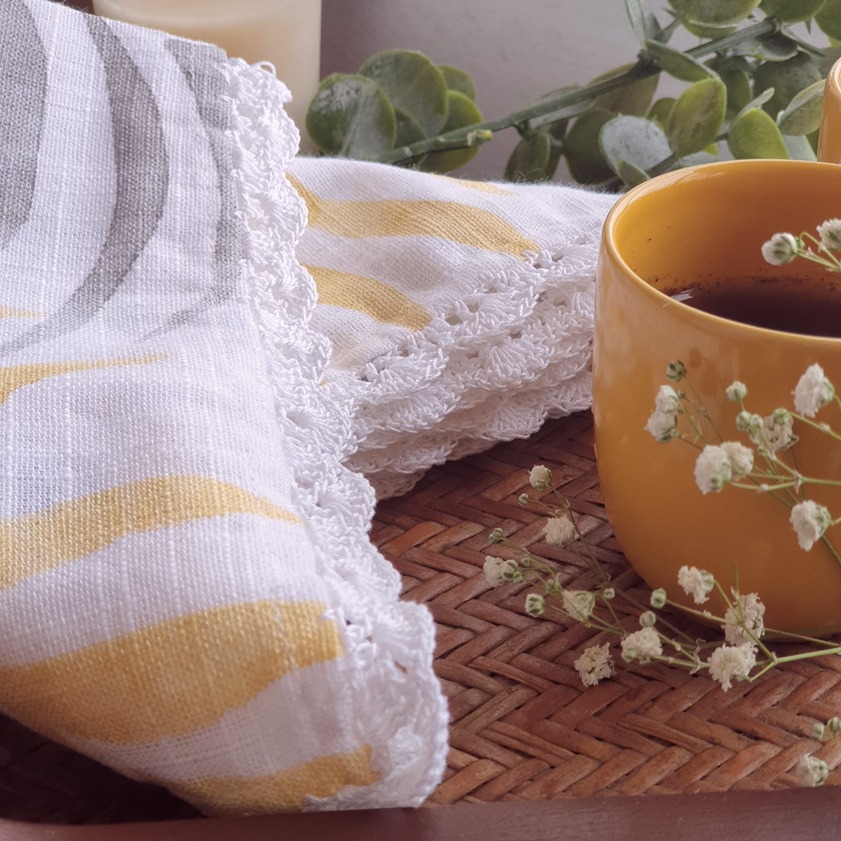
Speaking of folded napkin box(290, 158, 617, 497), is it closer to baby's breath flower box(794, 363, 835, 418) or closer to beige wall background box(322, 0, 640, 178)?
baby's breath flower box(794, 363, 835, 418)

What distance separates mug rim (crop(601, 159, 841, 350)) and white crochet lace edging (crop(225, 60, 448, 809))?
0.09 meters

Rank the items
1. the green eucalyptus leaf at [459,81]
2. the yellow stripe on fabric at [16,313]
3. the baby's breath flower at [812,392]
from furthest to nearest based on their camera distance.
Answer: the green eucalyptus leaf at [459,81], the yellow stripe on fabric at [16,313], the baby's breath flower at [812,392]

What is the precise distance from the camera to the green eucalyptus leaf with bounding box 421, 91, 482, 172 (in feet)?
1.85

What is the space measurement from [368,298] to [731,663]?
7.6 inches

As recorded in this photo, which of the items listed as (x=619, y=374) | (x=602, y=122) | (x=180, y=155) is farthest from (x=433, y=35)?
(x=619, y=374)

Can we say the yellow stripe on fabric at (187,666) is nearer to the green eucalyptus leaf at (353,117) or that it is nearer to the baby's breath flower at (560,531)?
the baby's breath flower at (560,531)

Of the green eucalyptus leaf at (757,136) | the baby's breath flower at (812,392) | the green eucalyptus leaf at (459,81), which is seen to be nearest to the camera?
the baby's breath flower at (812,392)

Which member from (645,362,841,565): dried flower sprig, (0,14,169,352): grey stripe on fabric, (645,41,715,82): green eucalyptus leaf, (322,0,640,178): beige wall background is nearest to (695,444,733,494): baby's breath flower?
(645,362,841,565): dried flower sprig

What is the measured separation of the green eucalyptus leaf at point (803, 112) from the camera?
1.59 ft

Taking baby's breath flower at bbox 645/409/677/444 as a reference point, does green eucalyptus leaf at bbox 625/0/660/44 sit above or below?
above

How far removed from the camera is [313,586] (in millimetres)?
269

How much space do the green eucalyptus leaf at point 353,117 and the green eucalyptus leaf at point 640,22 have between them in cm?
12

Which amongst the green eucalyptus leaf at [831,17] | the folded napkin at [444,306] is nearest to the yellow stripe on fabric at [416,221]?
the folded napkin at [444,306]

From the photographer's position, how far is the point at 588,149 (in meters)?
0.57
